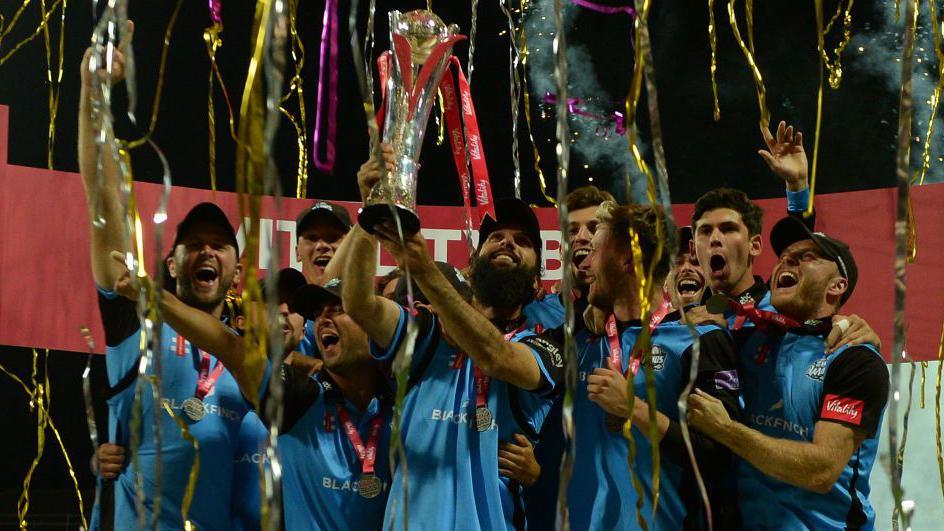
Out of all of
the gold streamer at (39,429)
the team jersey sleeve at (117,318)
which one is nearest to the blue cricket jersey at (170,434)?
the team jersey sleeve at (117,318)

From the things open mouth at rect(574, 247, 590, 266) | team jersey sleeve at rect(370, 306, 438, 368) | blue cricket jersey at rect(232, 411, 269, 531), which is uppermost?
open mouth at rect(574, 247, 590, 266)

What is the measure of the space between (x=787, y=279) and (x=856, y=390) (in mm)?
343

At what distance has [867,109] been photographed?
483 cm

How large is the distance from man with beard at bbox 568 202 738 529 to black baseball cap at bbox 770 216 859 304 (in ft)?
0.98

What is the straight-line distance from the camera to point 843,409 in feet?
6.74

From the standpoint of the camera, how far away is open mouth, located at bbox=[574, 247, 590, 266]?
2750 millimetres

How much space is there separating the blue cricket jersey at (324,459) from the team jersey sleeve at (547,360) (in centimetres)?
35

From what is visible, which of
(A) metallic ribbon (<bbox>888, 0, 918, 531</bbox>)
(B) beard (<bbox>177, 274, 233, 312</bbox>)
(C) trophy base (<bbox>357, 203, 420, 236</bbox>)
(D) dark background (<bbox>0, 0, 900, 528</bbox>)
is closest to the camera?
(A) metallic ribbon (<bbox>888, 0, 918, 531</bbox>)

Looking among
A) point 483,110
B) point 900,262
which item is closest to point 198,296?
point 900,262

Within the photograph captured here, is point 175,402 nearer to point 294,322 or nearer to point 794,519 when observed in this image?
point 294,322

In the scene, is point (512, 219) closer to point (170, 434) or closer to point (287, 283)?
point (287, 283)

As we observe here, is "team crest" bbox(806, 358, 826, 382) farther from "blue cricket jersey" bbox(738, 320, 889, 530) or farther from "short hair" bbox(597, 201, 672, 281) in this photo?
"short hair" bbox(597, 201, 672, 281)

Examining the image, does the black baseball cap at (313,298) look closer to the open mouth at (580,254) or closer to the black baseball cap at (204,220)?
the black baseball cap at (204,220)

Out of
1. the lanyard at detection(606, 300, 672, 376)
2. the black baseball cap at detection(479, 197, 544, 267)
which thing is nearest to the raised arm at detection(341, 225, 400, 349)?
the black baseball cap at detection(479, 197, 544, 267)
